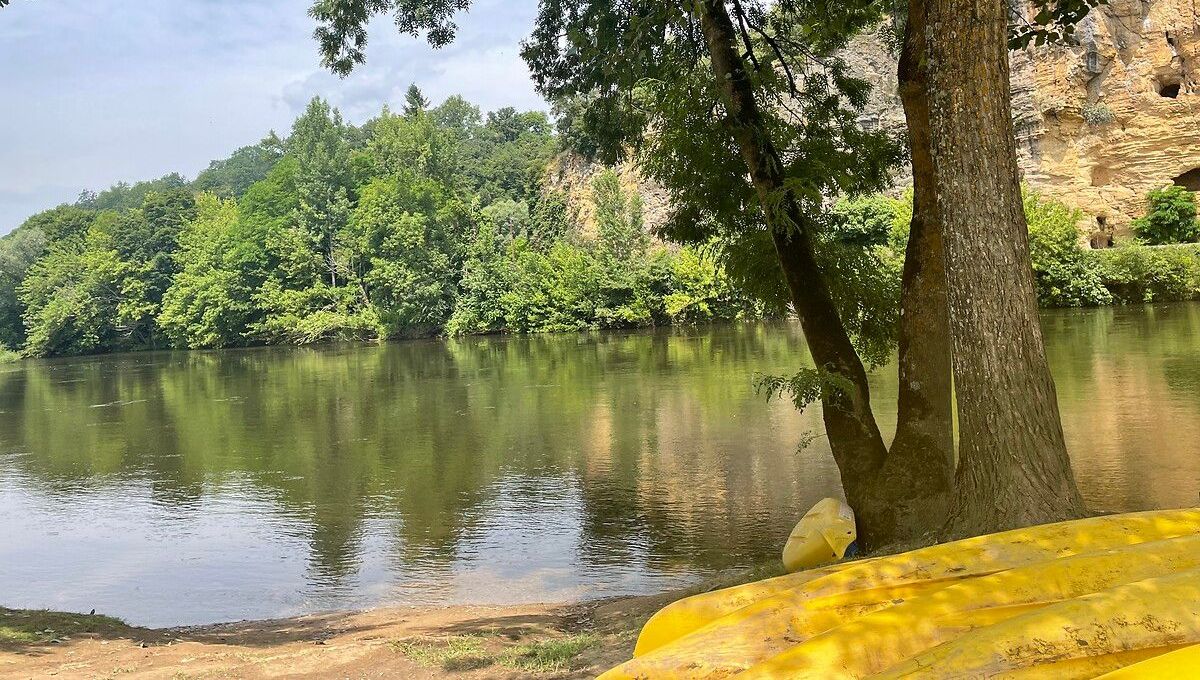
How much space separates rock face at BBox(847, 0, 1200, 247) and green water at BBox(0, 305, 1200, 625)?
12.8 m

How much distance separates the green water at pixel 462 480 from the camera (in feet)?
37.2

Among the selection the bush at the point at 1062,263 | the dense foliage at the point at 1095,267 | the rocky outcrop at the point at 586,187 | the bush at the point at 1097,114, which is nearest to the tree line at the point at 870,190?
the dense foliage at the point at 1095,267

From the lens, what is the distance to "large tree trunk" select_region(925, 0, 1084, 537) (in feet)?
18.3

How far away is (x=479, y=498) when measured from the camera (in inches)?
594

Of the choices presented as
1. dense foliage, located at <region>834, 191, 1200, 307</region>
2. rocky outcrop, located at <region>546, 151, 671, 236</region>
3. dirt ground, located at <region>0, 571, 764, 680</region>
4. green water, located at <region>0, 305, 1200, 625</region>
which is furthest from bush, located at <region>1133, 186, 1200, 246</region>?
dirt ground, located at <region>0, 571, 764, 680</region>

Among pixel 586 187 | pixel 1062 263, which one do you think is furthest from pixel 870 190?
pixel 586 187

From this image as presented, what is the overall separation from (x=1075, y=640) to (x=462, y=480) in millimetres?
13923

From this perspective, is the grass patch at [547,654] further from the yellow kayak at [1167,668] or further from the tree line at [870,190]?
the yellow kayak at [1167,668]

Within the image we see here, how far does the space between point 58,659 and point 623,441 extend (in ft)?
40.8

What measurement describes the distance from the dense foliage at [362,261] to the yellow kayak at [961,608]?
4423cm

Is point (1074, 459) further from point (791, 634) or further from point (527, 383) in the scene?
point (527, 383)

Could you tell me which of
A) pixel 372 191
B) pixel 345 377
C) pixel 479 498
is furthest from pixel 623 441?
pixel 372 191

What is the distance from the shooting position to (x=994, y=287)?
18.3 ft

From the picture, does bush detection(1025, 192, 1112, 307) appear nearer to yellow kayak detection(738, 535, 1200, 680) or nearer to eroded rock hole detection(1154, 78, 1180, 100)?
eroded rock hole detection(1154, 78, 1180, 100)
